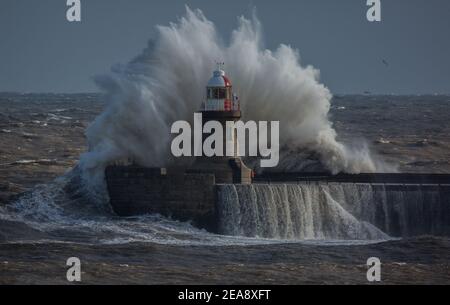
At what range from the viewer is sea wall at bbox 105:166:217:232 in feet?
96.1

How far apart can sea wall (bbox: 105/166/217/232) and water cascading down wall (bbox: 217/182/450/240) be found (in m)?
0.31

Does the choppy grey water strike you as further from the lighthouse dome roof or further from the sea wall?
the lighthouse dome roof

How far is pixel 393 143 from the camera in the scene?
192 feet

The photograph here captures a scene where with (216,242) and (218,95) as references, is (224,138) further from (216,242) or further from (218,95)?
(216,242)

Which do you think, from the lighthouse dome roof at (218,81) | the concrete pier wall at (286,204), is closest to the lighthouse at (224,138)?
the lighthouse dome roof at (218,81)

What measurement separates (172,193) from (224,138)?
2.16 m

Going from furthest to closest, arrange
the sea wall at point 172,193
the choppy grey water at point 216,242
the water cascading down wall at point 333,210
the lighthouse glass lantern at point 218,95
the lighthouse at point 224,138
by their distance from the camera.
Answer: the lighthouse glass lantern at point 218,95 → the lighthouse at point 224,138 → the water cascading down wall at point 333,210 → the sea wall at point 172,193 → the choppy grey water at point 216,242

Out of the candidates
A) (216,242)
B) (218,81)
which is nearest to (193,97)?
(218,81)

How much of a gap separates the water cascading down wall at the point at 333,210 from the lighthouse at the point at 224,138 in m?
0.72

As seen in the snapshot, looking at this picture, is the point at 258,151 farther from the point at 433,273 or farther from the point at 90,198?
the point at 433,273

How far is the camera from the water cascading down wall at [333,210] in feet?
96.8

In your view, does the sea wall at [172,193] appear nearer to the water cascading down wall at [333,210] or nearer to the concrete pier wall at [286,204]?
the concrete pier wall at [286,204]
